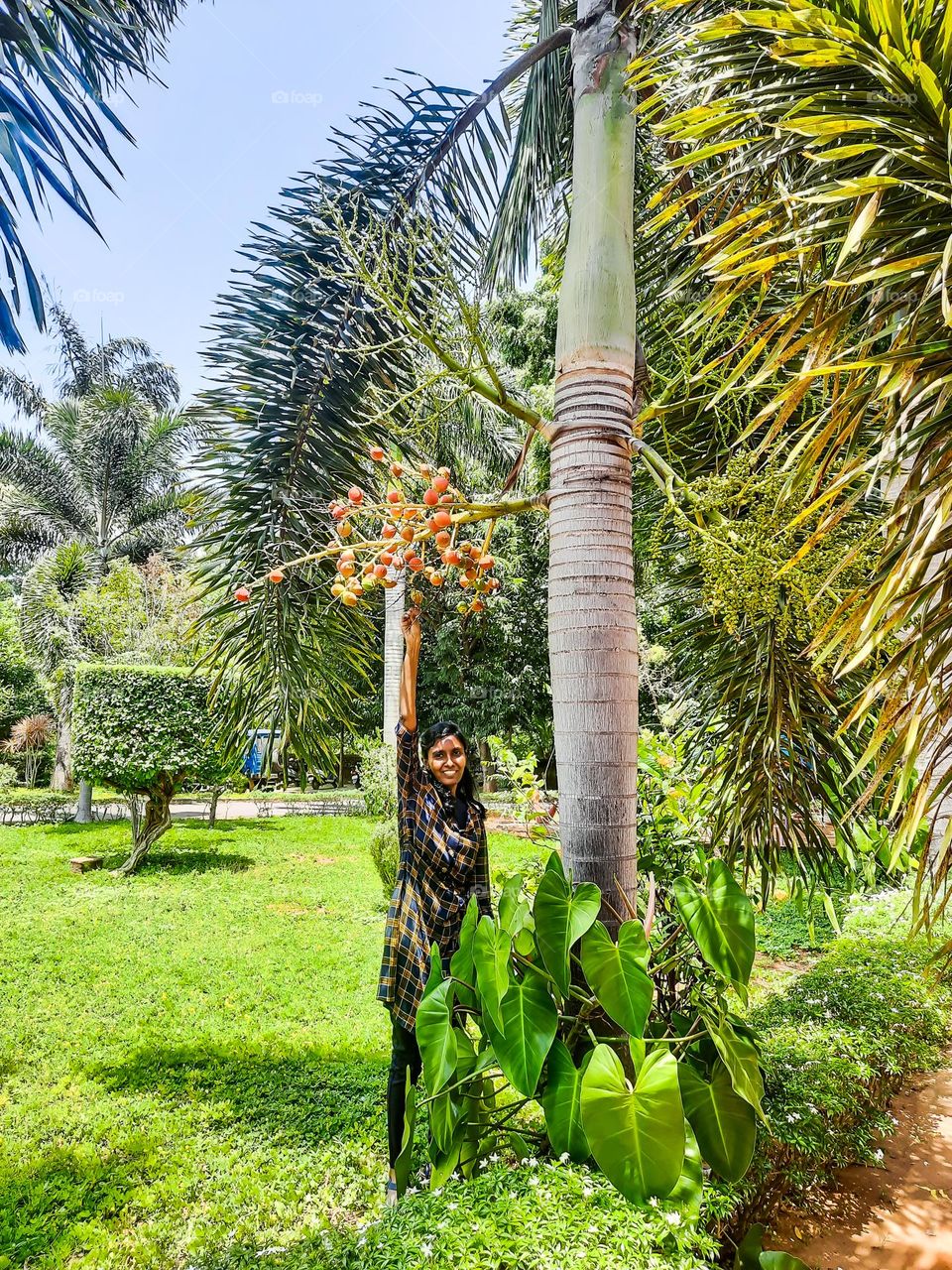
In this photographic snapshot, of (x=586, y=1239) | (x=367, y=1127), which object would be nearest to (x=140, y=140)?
(x=586, y=1239)

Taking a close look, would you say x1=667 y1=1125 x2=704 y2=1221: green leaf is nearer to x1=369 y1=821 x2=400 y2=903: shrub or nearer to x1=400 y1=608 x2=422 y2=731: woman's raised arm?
x1=400 y1=608 x2=422 y2=731: woman's raised arm

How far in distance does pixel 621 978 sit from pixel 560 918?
21cm

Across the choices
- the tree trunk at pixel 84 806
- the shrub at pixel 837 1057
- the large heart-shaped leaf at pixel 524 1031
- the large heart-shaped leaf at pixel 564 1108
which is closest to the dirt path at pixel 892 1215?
the shrub at pixel 837 1057

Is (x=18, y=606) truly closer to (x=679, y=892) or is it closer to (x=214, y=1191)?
(x=214, y=1191)

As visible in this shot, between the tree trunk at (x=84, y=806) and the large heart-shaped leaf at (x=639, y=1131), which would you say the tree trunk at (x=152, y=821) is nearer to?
the tree trunk at (x=84, y=806)

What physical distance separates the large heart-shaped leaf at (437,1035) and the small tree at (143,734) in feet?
26.0

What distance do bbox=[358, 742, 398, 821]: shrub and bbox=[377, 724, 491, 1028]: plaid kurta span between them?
26.2 ft

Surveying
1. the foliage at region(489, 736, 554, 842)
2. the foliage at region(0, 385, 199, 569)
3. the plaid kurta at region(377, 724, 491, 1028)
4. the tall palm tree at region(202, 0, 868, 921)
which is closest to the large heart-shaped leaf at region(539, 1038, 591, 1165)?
the plaid kurta at region(377, 724, 491, 1028)

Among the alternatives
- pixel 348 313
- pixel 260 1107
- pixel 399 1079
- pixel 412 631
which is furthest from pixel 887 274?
pixel 260 1107

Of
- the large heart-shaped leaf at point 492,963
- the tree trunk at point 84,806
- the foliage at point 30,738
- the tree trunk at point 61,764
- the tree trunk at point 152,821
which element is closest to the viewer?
the large heart-shaped leaf at point 492,963

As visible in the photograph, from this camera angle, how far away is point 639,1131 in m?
1.54

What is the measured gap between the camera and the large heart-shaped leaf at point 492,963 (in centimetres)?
177
